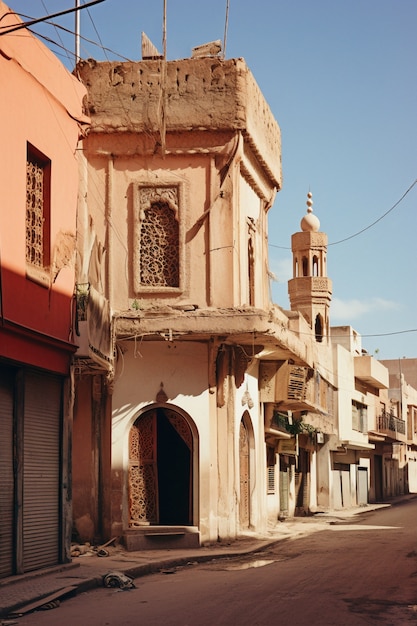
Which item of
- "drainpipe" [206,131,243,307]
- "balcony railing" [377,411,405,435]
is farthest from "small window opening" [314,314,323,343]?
"drainpipe" [206,131,243,307]

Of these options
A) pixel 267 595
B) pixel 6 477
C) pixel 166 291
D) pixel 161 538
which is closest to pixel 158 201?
pixel 166 291

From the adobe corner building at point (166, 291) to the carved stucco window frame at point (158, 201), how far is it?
0.02 m

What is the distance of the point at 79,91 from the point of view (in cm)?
1630

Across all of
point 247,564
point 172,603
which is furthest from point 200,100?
point 172,603

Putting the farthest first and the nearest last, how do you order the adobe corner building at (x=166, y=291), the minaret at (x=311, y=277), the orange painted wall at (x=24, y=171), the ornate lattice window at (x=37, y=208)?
1. the minaret at (x=311, y=277)
2. the adobe corner building at (x=166, y=291)
3. the ornate lattice window at (x=37, y=208)
4. the orange painted wall at (x=24, y=171)

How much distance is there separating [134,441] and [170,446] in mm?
1856

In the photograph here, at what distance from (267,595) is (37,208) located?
676cm

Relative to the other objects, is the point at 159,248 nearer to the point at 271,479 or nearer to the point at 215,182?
the point at 215,182

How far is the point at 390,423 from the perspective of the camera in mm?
56656

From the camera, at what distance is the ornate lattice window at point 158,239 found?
19.1 meters

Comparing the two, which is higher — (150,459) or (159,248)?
(159,248)

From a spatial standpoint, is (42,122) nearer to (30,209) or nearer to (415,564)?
(30,209)

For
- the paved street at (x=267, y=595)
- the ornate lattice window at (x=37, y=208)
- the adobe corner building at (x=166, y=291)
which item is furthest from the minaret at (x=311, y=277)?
the ornate lattice window at (x=37, y=208)

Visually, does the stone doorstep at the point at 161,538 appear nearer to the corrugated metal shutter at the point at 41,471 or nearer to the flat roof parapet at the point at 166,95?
the corrugated metal shutter at the point at 41,471
